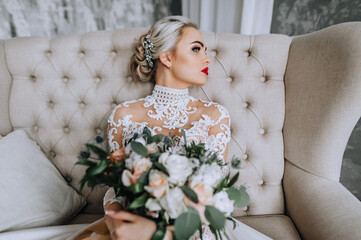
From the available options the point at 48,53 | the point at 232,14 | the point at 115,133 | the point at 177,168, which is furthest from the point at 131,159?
the point at 232,14

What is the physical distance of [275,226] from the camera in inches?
40.8

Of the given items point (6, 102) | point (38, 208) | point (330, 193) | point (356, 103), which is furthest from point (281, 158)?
point (6, 102)

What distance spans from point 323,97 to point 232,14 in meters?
1.01

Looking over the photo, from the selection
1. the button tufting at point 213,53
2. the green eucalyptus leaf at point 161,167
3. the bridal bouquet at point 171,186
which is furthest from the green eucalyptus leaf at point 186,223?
the button tufting at point 213,53

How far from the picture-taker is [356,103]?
857mm

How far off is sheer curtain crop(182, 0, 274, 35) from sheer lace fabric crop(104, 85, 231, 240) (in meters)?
0.80

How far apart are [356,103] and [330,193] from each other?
39cm

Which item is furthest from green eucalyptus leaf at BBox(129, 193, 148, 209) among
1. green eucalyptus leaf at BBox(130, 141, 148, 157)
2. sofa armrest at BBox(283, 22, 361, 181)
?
sofa armrest at BBox(283, 22, 361, 181)

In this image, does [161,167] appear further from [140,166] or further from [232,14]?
[232,14]

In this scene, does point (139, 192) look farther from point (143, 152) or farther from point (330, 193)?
point (330, 193)

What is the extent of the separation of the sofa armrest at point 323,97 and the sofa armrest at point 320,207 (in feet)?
0.19

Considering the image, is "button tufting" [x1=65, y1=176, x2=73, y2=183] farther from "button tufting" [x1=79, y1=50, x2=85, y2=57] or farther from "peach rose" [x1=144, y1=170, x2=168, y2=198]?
"peach rose" [x1=144, y1=170, x2=168, y2=198]

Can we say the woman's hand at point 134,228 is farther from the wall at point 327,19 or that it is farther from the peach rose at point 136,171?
the wall at point 327,19

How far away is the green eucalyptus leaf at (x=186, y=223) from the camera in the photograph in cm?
47
